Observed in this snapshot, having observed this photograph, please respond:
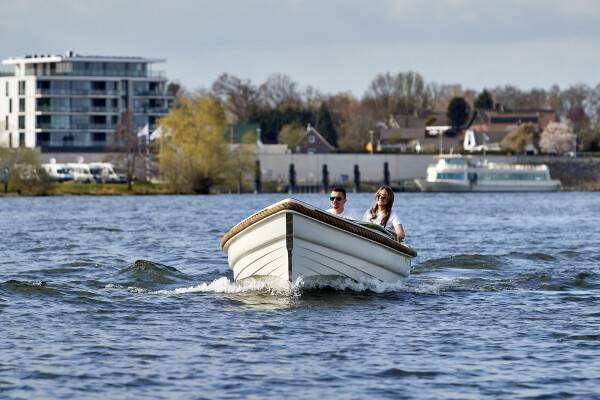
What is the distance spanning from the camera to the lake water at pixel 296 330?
17.1 meters

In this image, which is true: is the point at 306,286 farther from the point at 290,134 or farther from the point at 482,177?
the point at 290,134

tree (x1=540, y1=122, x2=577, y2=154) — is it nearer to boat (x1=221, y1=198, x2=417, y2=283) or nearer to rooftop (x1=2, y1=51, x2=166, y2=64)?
rooftop (x1=2, y1=51, x2=166, y2=64)

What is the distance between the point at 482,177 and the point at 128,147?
121 ft

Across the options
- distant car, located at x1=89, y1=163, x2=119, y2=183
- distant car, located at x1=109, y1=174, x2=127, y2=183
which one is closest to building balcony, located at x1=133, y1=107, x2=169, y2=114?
distant car, located at x1=89, y1=163, x2=119, y2=183

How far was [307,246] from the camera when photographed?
23.8 meters

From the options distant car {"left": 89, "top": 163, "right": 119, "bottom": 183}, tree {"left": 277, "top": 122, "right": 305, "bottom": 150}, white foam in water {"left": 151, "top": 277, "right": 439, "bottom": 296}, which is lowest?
white foam in water {"left": 151, "top": 277, "right": 439, "bottom": 296}

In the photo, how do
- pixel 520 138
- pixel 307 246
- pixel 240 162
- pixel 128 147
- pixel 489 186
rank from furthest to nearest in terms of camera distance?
1. pixel 520 138
2. pixel 489 186
3. pixel 128 147
4. pixel 240 162
5. pixel 307 246

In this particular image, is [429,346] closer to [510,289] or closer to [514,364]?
[514,364]

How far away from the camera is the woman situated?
82.8ft

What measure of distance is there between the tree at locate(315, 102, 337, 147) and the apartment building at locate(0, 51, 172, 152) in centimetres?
3087

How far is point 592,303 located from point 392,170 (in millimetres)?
122979

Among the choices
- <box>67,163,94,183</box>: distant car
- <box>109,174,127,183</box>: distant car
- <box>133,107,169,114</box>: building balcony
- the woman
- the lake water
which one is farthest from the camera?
<box>133,107,169,114</box>: building balcony

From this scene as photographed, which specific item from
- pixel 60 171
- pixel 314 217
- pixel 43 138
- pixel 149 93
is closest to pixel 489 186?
pixel 149 93

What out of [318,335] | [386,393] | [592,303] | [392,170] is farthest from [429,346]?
[392,170]
